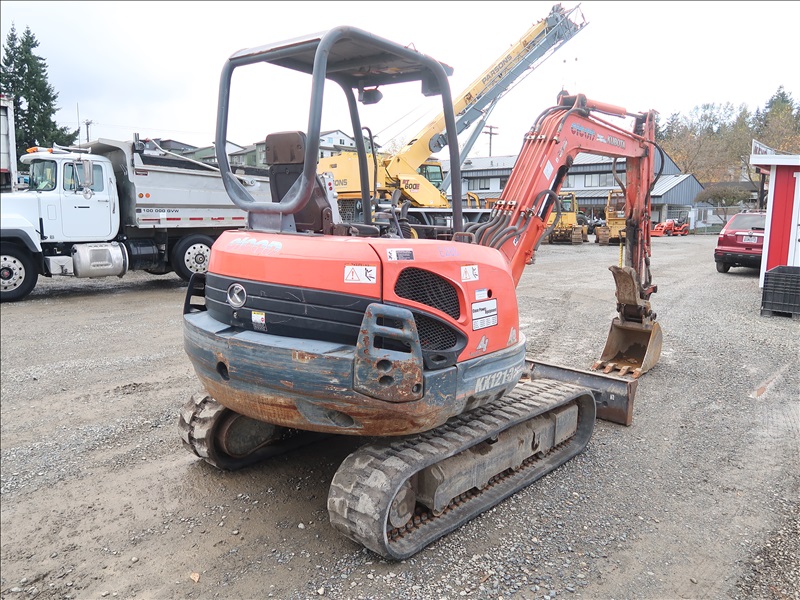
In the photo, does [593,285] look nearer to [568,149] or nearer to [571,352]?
[571,352]

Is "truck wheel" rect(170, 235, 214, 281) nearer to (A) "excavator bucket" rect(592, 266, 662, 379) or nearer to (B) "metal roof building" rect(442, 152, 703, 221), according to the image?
(A) "excavator bucket" rect(592, 266, 662, 379)

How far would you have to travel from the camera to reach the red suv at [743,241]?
14609 mm

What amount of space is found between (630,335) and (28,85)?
8.93m

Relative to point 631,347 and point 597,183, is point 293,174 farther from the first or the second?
point 597,183

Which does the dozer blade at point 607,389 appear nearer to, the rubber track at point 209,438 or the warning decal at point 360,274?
the rubber track at point 209,438

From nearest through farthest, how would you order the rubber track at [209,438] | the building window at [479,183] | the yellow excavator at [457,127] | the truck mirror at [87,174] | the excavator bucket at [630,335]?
the rubber track at [209,438], the excavator bucket at [630,335], the truck mirror at [87,174], the yellow excavator at [457,127], the building window at [479,183]

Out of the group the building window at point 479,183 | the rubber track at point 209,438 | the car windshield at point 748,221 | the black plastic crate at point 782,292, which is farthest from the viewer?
the building window at point 479,183

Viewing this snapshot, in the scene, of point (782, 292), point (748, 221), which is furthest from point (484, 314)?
point (748, 221)

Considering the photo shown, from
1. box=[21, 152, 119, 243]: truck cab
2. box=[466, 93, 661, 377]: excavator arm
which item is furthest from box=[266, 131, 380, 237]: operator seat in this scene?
box=[21, 152, 119, 243]: truck cab

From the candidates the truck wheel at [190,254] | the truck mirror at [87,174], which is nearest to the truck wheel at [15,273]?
the truck mirror at [87,174]

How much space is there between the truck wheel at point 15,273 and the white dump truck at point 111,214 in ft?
0.05

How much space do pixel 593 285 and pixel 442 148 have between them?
7.53 m

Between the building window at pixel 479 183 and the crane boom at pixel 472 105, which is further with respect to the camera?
the building window at pixel 479 183

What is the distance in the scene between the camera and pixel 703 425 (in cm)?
503
